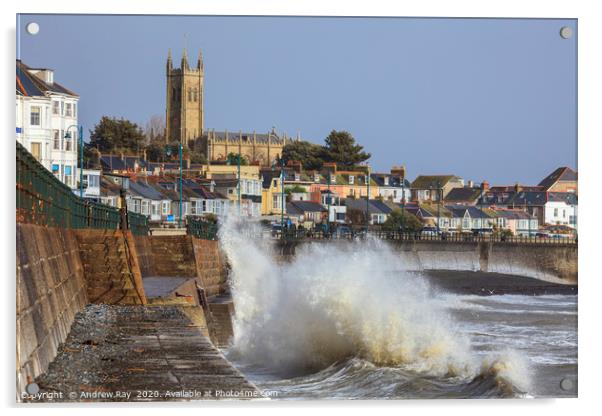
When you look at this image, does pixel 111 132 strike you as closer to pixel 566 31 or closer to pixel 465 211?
pixel 566 31

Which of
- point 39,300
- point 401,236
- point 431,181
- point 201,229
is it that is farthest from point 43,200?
point 201,229

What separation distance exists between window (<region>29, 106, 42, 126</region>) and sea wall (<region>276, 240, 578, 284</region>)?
10398mm

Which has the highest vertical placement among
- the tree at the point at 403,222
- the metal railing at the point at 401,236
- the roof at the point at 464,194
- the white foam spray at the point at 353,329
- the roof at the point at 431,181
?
the roof at the point at 431,181

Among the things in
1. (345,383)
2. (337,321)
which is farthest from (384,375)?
(337,321)

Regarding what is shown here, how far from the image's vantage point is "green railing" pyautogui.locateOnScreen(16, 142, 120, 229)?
9.33 m

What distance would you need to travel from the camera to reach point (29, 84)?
9508 millimetres

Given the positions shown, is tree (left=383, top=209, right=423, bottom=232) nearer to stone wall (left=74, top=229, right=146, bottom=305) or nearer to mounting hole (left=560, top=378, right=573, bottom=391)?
stone wall (left=74, top=229, right=146, bottom=305)

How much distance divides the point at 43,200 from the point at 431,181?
3.77m

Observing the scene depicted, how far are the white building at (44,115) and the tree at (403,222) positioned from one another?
7716mm

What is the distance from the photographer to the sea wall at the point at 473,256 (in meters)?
23.3

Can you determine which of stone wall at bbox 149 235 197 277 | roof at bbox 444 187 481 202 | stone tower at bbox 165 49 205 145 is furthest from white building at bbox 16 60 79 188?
stone wall at bbox 149 235 197 277

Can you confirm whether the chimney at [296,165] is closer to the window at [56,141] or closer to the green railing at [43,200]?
the green railing at [43,200]

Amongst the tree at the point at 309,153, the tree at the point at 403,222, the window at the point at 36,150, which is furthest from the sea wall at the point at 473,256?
the window at the point at 36,150

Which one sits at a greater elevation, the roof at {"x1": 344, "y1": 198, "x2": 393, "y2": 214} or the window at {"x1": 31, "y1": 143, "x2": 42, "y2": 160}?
the window at {"x1": 31, "y1": 143, "x2": 42, "y2": 160}
